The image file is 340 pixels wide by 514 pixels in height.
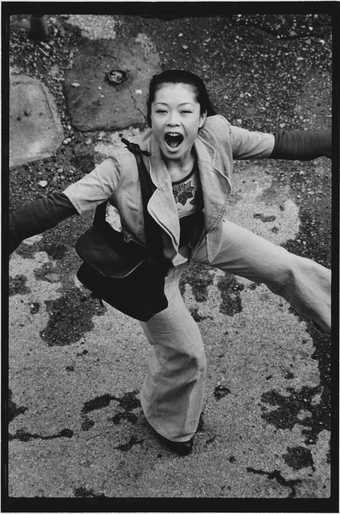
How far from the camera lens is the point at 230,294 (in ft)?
13.0

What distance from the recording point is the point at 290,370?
368 cm

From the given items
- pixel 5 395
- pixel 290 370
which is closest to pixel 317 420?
pixel 290 370

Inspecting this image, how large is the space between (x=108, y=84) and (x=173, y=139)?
90.0 inches

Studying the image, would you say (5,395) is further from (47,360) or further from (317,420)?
(317,420)

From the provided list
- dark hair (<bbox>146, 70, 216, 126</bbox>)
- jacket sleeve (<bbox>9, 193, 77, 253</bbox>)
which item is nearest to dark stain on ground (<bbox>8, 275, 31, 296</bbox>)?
jacket sleeve (<bbox>9, 193, 77, 253</bbox>)

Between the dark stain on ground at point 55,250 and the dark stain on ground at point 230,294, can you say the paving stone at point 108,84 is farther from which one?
the dark stain on ground at point 230,294

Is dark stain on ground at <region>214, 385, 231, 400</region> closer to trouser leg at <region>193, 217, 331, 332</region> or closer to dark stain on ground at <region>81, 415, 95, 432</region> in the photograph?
dark stain on ground at <region>81, 415, 95, 432</region>

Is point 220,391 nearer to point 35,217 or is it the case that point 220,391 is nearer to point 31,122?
point 35,217

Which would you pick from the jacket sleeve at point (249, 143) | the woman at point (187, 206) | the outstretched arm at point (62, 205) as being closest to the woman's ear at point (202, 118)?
the woman at point (187, 206)

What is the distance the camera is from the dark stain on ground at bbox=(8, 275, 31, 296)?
12.9ft

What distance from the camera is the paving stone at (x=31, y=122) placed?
442 cm

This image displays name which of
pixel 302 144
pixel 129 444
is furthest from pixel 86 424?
pixel 302 144

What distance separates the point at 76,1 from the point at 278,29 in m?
2.57

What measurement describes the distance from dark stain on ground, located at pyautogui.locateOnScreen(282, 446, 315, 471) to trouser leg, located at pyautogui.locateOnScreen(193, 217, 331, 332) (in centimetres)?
80
